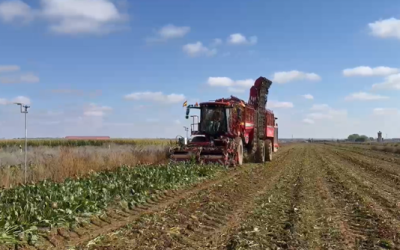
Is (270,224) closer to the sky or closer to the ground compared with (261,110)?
closer to the ground

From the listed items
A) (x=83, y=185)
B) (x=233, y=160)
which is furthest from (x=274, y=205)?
(x=233, y=160)

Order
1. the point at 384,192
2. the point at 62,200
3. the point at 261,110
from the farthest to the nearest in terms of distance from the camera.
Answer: the point at 261,110
the point at 384,192
the point at 62,200

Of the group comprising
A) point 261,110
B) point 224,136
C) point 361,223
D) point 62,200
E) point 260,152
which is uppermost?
point 261,110

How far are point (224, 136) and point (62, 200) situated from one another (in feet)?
42.6

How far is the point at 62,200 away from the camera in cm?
849

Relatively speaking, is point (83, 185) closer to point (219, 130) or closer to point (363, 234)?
point (363, 234)

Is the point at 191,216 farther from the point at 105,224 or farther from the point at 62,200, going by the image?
the point at 62,200

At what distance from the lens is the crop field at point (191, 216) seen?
6691 millimetres

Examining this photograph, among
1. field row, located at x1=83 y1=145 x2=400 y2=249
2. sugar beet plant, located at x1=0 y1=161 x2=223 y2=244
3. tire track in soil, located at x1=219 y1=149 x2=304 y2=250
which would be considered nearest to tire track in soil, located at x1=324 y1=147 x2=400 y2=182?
field row, located at x1=83 y1=145 x2=400 y2=249

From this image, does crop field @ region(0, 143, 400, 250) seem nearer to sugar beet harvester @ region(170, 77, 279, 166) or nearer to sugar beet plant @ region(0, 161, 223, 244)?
sugar beet plant @ region(0, 161, 223, 244)

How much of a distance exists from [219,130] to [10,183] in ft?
36.9

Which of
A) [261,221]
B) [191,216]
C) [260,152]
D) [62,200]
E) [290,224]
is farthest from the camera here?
[260,152]

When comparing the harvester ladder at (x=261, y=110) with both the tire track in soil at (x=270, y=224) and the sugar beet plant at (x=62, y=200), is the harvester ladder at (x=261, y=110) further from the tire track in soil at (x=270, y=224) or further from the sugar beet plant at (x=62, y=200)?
the tire track in soil at (x=270, y=224)

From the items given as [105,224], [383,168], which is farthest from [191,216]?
[383,168]
